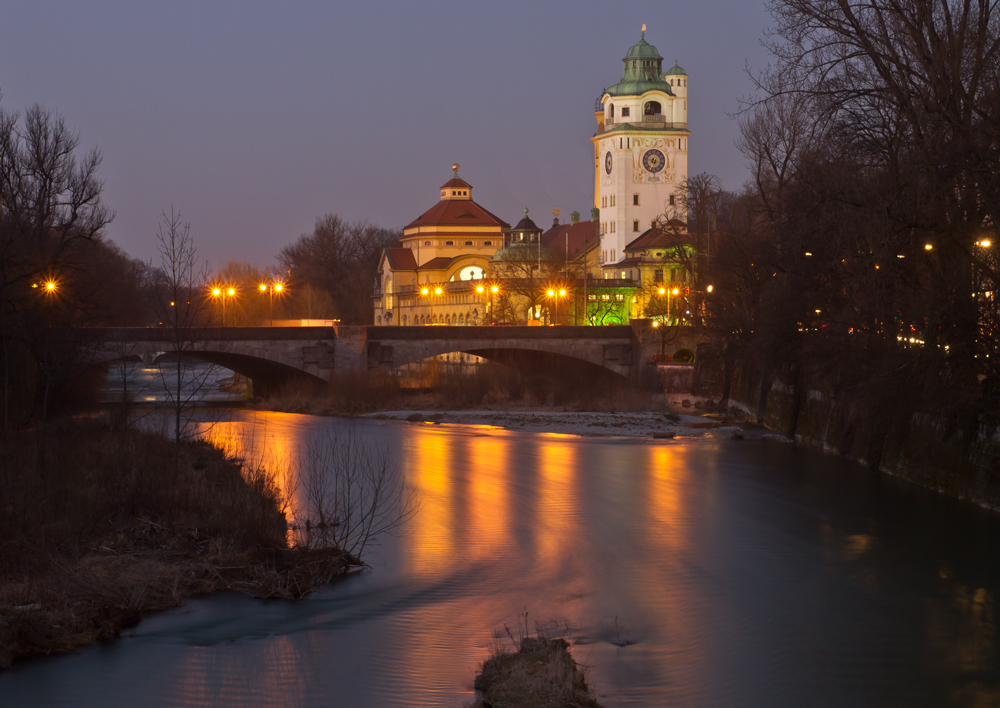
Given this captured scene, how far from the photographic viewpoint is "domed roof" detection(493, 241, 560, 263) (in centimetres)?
9075

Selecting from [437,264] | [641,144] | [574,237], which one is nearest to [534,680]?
[437,264]

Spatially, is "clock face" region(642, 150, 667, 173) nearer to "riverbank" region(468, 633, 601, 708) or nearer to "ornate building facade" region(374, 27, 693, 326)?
"ornate building facade" region(374, 27, 693, 326)

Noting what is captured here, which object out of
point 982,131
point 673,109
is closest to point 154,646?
point 982,131

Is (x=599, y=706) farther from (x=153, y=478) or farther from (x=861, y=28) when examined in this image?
(x=861, y=28)

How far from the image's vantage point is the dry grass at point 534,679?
1115 cm

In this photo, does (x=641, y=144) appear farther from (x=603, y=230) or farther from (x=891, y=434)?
(x=891, y=434)

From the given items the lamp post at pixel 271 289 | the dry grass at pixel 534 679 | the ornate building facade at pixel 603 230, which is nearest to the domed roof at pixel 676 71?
the ornate building facade at pixel 603 230

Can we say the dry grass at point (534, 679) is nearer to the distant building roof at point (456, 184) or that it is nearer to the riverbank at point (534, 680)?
the riverbank at point (534, 680)

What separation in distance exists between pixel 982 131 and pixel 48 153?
34.9m

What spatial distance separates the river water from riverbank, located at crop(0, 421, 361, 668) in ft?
1.30

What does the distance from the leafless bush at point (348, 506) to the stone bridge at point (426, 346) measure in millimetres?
19628

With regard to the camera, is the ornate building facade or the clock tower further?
the clock tower

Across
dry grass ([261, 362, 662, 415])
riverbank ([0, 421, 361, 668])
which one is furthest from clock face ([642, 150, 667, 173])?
riverbank ([0, 421, 361, 668])

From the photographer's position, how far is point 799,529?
22250 mm
